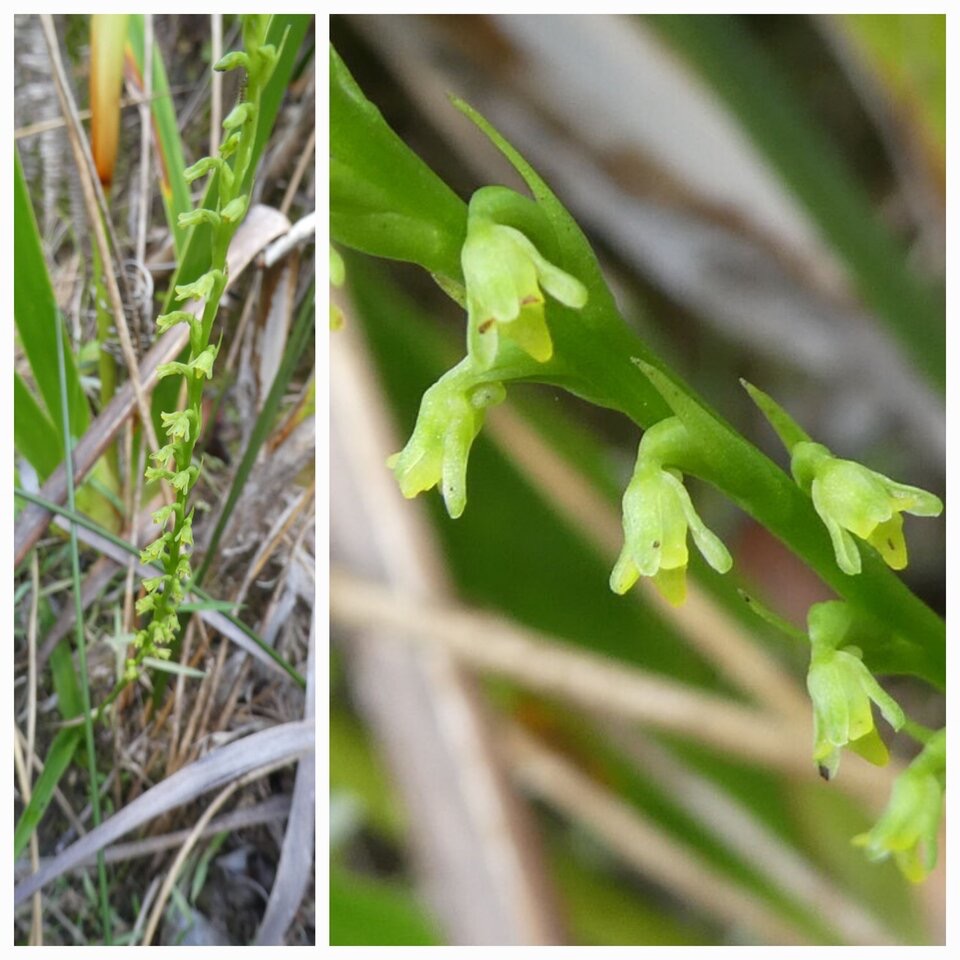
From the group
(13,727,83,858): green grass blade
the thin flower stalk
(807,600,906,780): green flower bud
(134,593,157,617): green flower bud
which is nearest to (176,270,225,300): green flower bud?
the thin flower stalk

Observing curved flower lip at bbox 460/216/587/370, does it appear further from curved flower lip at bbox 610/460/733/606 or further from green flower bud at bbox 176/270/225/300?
green flower bud at bbox 176/270/225/300

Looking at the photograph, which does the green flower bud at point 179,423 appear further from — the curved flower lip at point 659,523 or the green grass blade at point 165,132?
the curved flower lip at point 659,523

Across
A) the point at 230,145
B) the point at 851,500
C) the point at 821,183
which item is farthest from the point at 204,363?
the point at 821,183

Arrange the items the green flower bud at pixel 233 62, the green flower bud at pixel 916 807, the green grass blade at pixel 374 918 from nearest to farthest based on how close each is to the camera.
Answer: the green flower bud at pixel 916 807 < the green flower bud at pixel 233 62 < the green grass blade at pixel 374 918

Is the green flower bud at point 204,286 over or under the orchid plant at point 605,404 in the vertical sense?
over

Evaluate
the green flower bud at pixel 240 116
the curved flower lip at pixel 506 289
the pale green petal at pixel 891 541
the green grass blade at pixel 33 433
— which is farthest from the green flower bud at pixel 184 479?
the pale green petal at pixel 891 541

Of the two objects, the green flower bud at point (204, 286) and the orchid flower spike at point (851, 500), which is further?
the green flower bud at point (204, 286)
